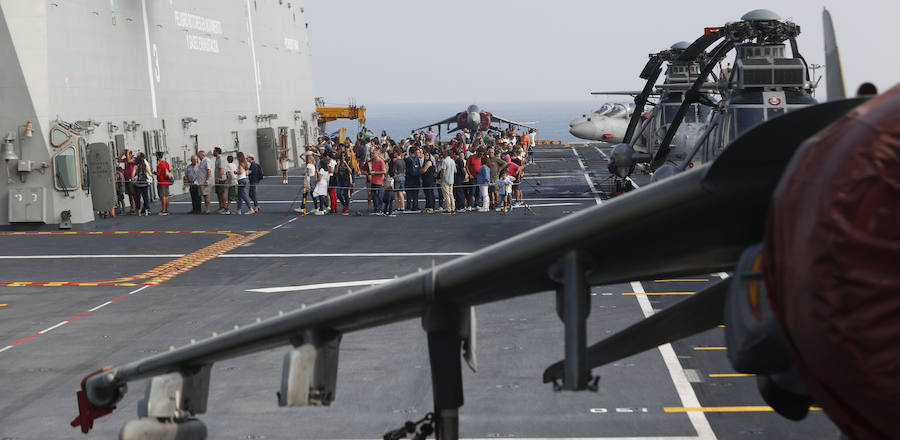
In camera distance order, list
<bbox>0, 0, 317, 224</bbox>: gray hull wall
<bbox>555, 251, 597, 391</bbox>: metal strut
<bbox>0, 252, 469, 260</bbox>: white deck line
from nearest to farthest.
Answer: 1. <bbox>555, 251, 597, 391</bbox>: metal strut
2. <bbox>0, 252, 469, 260</bbox>: white deck line
3. <bbox>0, 0, 317, 224</bbox>: gray hull wall

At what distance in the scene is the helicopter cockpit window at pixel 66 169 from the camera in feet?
89.1

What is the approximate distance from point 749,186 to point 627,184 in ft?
96.9

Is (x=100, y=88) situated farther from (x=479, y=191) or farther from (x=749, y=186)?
(x=749, y=186)

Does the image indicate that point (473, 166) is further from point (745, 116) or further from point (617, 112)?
point (617, 112)

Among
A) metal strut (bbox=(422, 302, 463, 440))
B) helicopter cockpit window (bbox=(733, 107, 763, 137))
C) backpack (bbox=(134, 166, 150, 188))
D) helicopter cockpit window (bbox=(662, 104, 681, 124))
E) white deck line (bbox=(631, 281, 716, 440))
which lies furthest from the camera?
backpack (bbox=(134, 166, 150, 188))

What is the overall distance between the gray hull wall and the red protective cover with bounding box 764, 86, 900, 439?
27715mm

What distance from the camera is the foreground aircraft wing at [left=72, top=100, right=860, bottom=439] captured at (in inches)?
129

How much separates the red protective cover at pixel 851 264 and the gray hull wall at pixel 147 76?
90.9 feet

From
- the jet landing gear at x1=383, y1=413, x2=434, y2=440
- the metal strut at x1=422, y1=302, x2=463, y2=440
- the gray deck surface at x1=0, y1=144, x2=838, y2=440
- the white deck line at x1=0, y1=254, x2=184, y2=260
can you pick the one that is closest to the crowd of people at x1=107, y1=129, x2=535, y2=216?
the gray deck surface at x1=0, y1=144, x2=838, y2=440

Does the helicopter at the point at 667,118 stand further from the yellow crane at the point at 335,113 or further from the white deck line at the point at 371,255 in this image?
the yellow crane at the point at 335,113

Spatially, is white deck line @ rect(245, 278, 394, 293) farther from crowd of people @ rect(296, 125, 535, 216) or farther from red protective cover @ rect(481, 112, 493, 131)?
red protective cover @ rect(481, 112, 493, 131)

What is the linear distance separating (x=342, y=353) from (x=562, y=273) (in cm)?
1007

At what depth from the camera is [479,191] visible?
99.1 feet

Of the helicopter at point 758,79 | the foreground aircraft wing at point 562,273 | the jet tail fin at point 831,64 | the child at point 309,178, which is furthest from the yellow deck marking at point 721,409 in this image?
the child at point 309,178
